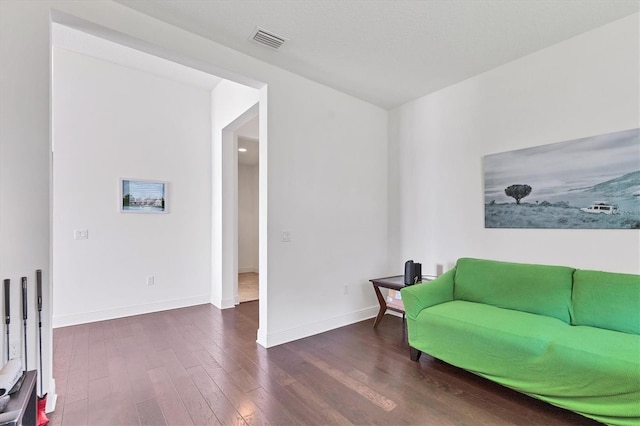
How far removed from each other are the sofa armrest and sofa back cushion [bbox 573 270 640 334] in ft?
3.08

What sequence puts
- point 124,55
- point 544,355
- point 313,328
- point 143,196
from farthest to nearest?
point 143,196
point 124,55
point 313,328
point 544,355

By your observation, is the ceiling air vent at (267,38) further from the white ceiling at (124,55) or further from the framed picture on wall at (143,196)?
the framed picture on wall at (143,196)

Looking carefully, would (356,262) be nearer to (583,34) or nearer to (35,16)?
(583,34)

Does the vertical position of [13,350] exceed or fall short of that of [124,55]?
it falls short

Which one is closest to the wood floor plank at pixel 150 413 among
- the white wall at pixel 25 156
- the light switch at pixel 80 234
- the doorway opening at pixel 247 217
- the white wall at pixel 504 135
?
the white wall at pixel 25 156

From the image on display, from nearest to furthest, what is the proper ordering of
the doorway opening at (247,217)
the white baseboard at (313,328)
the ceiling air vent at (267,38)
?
the ceiling air vent at (267,38), the white baseboard at (313,328), the doorway opening at (247,217)

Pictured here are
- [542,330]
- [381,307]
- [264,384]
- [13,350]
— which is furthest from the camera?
[381,307]

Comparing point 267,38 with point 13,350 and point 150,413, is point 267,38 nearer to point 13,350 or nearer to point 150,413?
point 13,350

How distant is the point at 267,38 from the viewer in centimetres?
248

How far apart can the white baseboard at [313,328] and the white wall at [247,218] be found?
13.3 feet

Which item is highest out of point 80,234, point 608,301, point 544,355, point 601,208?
point 601,208

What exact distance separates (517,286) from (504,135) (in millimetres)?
1457

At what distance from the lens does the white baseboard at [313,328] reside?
2926 mm

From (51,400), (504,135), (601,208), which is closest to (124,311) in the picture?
(51,400)
